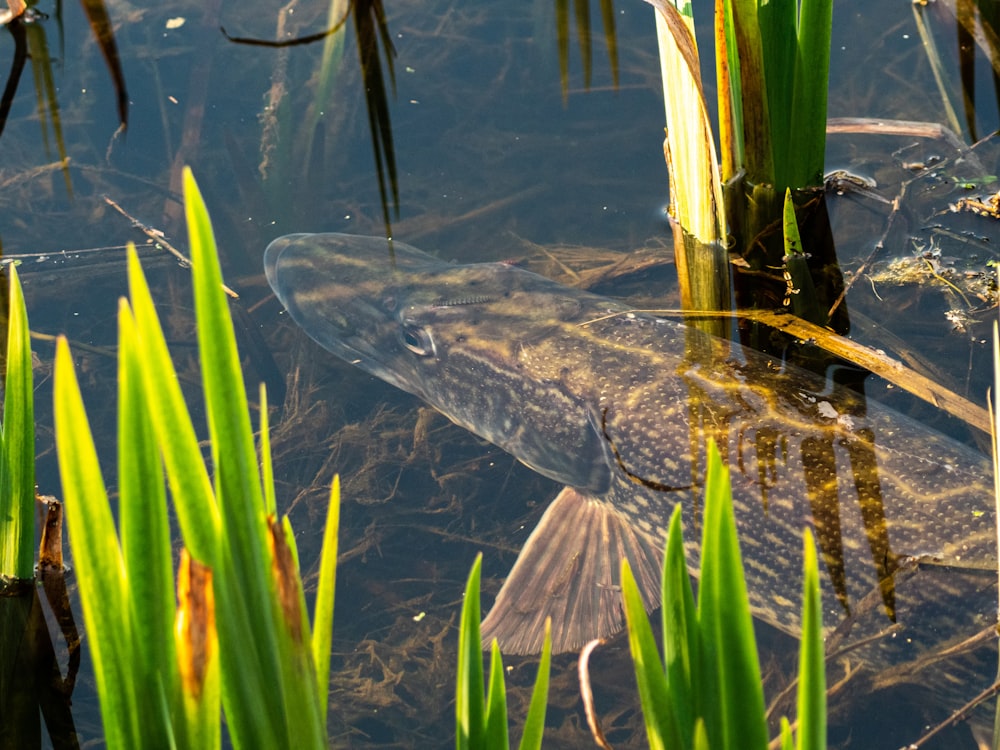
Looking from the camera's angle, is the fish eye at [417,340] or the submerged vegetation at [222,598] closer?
the submerged vegetation at [222,598]

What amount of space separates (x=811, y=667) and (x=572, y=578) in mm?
1925

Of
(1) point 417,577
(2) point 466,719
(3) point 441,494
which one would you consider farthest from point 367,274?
(2) point 466,719

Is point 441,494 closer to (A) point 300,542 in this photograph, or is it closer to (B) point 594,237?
(A) point 300,542

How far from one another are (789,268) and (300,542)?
197 cm

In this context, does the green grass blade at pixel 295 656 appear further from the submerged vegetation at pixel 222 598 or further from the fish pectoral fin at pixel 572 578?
the fish pectoral fin at pixel 572 578

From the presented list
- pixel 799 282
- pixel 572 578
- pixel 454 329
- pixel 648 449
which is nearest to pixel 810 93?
pixel 799 282

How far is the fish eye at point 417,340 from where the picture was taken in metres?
3.22

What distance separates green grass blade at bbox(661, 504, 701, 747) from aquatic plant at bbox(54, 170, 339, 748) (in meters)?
0.44

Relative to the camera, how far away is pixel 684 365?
2889 mm

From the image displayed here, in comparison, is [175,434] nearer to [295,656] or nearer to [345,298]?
[295,656]

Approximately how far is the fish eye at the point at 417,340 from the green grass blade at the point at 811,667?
7.46ft

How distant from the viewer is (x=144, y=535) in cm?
111

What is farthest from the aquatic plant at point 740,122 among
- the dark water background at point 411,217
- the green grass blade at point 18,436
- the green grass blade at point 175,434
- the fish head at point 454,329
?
the green grass blade at point 175,434

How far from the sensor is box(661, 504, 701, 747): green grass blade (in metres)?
1.17
